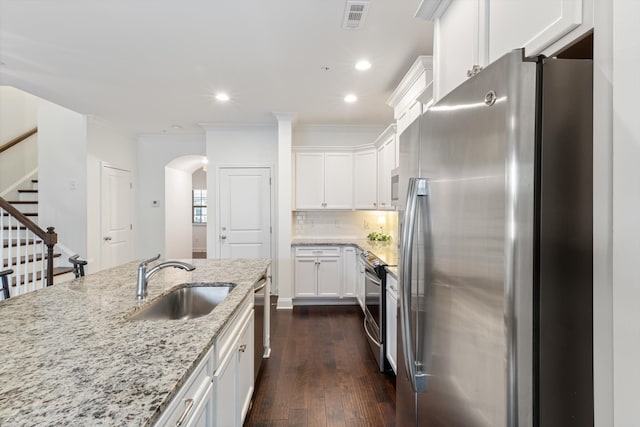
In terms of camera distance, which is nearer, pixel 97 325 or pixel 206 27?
pixel 97 325

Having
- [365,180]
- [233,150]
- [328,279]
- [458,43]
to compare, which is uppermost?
[233,150]

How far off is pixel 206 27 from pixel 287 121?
6.89 feet

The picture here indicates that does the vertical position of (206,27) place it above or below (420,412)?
above

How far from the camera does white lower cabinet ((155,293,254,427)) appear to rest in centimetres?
94

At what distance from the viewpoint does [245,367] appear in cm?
187

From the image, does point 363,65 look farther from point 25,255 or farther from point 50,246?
point 25,255

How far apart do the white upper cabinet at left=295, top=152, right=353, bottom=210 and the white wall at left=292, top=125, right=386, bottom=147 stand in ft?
1.13

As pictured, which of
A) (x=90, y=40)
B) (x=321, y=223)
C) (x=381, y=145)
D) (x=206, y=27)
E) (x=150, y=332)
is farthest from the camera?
(x=321, y=223)

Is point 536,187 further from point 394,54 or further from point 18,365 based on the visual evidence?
point 394,54

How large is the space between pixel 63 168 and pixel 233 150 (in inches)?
94.3

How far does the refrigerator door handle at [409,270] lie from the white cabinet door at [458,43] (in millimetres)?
562

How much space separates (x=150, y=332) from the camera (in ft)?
3.79

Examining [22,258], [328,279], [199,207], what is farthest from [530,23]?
[199,207]

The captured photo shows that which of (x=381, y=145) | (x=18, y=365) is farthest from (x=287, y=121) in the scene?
(x=18, y=365)
